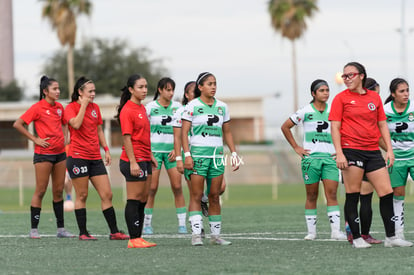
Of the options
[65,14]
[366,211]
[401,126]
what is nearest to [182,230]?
[366,211]

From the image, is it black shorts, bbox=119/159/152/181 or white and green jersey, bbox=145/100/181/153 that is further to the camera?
white and green jersey, bbox=145/100/181/153

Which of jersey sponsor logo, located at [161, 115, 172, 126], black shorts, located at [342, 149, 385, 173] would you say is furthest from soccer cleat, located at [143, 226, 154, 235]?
black shorts, located at [342, 149, 385, 173]

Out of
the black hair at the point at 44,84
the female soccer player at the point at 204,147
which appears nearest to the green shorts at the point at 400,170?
the female soccer player at the point at 204,147

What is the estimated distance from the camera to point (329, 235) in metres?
12.7

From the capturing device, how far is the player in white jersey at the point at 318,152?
39.4 feet

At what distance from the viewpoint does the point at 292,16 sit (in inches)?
2601

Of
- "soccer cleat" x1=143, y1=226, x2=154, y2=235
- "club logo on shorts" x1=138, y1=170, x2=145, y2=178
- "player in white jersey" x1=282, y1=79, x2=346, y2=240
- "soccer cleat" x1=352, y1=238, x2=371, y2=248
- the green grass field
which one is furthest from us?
"soccer cleat" x1=143, y1=226, x2=154, y2=235

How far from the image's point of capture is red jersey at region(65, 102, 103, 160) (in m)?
12.3

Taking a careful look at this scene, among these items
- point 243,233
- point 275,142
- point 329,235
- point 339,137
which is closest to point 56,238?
point 243,233

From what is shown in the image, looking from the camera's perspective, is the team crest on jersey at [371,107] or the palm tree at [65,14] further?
the palm tree at [65,14]

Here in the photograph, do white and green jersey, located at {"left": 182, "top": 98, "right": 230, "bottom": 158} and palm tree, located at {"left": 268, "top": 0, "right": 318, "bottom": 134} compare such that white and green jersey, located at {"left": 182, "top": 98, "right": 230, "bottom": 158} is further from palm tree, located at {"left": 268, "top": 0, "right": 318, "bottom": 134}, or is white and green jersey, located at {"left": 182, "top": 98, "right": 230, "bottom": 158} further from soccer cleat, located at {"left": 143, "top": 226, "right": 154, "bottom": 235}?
palm tree, located at {"left": 268, "top": 0, "right": 318, "bottom": 134}

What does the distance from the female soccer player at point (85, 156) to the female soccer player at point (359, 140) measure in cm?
358

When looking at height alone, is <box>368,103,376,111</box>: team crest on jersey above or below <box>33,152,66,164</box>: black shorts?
above

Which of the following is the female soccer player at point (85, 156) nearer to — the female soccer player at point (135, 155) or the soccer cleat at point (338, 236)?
the female soccer player at point (135, 155)
